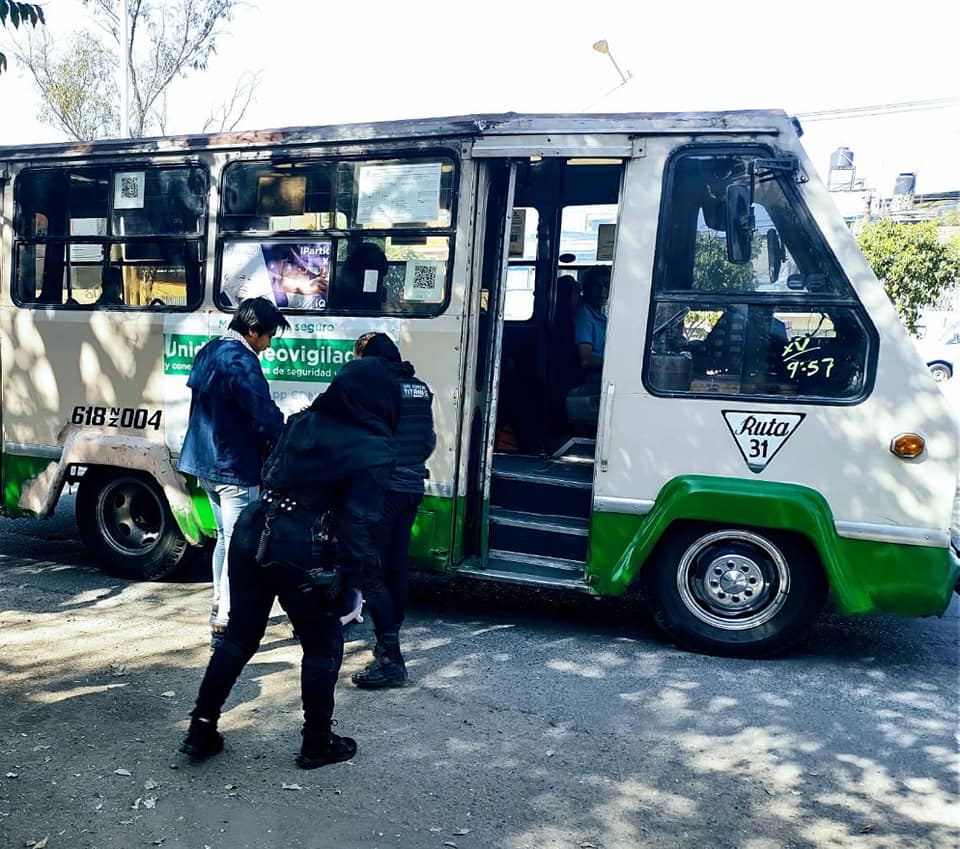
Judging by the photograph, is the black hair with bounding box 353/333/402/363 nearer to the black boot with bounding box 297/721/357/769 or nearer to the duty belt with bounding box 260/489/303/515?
the duty belt with bounding box 260/489/303/515

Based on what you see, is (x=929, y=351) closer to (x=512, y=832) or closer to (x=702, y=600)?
(x=702, y=600)

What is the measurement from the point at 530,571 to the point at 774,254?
7.32ft

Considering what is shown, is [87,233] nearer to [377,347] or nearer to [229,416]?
[229,416]

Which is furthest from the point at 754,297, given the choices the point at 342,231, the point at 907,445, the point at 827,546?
the point at 342,231

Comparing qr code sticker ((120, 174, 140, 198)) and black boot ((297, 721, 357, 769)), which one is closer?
black boot ((297, 721, 357, 769))

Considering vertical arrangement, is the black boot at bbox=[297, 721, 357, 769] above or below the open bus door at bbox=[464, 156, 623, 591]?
below

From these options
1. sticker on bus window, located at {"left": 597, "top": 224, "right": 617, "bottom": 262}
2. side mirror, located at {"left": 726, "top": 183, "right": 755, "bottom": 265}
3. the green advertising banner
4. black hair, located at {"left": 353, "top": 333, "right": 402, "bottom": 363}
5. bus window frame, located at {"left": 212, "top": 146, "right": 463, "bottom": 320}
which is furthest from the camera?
sticker on bus window, located at {"left": 597, "top": 224, "right": 617, "bottom": 262}

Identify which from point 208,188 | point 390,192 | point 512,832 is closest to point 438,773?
point 512,832

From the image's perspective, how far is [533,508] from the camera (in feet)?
18.4

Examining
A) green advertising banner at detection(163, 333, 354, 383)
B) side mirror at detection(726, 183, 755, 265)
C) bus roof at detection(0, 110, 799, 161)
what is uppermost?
bus roof at detection(0, 110, 799, 161)

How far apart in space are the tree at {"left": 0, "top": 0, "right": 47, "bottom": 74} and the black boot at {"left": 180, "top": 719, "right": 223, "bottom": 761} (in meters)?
3.35

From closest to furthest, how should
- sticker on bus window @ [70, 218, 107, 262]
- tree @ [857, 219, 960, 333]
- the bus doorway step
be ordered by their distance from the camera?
the bus doorway step < sticker on bus window @ [70, 218, 107, 262] < tree @ [857, 219, 960, 333]

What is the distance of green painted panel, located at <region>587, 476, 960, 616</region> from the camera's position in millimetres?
4641

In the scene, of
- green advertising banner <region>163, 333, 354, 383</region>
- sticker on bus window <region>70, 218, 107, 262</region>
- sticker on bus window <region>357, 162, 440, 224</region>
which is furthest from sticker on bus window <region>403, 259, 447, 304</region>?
sticker on bus window <region>70, 218, 107, 262</region>
